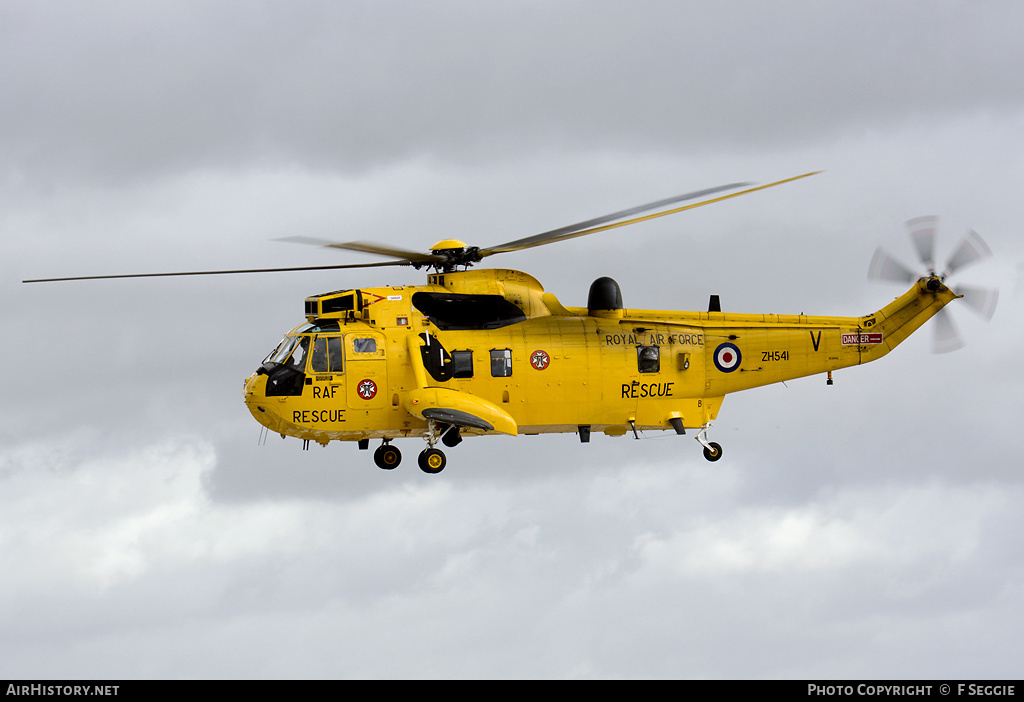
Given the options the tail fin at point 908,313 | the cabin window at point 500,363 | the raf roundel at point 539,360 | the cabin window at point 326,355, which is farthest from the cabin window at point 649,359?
the cabin window at point 326,355

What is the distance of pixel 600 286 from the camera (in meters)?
40.5

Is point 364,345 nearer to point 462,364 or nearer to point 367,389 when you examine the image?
point 367,389

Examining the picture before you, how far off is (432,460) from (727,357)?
9462 millimetres

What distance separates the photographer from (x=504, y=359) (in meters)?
39.3

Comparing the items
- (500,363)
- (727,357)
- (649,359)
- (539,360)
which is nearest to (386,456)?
(500,363)

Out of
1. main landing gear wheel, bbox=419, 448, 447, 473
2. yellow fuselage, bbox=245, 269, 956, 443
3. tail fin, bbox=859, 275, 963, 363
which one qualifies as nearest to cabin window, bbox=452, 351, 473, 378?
yellow fuselage, bbox=245, 269, 956, 443

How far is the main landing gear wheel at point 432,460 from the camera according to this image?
38.4 meters

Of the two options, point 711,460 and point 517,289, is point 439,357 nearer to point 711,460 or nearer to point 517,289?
point 517,289
